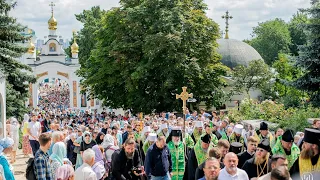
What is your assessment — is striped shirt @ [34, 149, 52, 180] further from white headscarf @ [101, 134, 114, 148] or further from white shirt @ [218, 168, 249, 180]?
white headscarf @ [101, 134, 114, 148]

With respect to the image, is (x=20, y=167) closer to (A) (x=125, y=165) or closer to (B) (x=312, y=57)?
(A) (x=125, y=165)

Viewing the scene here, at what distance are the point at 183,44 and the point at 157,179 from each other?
23000mm

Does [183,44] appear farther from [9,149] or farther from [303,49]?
[9,149]

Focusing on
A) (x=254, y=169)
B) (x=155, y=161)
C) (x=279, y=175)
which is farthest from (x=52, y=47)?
(x=279, y=175)

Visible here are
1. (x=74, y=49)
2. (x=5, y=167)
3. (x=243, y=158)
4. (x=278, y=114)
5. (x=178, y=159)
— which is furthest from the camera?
(x=74, y=49)

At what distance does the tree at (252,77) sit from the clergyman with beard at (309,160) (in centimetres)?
3926

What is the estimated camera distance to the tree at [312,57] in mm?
Answer: 19766

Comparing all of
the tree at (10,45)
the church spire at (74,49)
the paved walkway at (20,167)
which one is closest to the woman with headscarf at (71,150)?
the paved walkway at (20,167)

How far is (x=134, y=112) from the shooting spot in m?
34.8

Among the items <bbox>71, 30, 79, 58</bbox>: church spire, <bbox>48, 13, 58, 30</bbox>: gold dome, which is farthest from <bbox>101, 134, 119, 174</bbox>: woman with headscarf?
<bbox>48, 13, 58, 30</bbox>: gold dome

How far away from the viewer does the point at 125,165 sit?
9.48 metres

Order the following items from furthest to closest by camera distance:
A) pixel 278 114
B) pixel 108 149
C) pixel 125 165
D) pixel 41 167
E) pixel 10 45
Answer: pixel 278 114 < pixel 10 45 < pixel 108 149 < pixel 125 165 < pixel 41 167

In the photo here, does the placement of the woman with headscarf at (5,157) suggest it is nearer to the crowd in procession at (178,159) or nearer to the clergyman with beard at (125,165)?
the crowd in procession at (178,159)

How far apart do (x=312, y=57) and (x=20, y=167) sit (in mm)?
11012
